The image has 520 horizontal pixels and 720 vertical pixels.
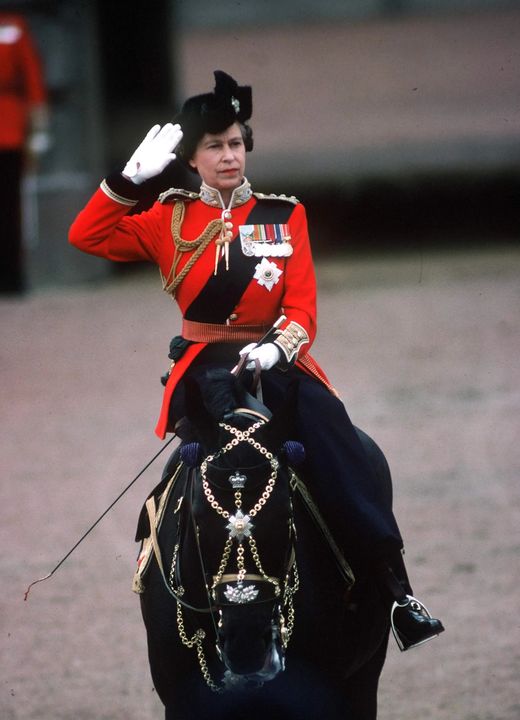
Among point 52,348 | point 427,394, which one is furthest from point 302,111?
point 427,394

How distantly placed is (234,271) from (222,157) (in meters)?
0.28

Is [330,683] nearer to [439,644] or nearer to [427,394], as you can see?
[439,644]

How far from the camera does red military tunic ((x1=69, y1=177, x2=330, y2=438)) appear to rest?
379 cm

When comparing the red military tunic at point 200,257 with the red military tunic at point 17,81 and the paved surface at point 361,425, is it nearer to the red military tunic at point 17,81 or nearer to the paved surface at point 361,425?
the paved surface at point 361,425

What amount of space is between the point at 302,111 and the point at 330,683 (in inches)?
476

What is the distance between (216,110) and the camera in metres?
3.72

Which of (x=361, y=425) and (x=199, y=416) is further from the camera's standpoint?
(x=361, y=425)

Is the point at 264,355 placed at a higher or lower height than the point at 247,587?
higher

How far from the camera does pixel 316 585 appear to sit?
3750 millimetres

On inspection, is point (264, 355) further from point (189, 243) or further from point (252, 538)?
point (252, 538)

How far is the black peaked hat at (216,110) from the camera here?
12.2ft

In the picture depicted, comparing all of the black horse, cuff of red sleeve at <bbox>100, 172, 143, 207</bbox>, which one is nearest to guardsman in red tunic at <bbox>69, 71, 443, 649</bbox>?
cuff of red sleeve at <bbox>100, 172, 143, 207</bbox>

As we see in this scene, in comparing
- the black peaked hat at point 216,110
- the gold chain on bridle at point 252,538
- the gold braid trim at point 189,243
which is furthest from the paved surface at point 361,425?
the black peaked hat at point 216,110

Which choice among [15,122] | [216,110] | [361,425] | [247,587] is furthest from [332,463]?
[15,122]
